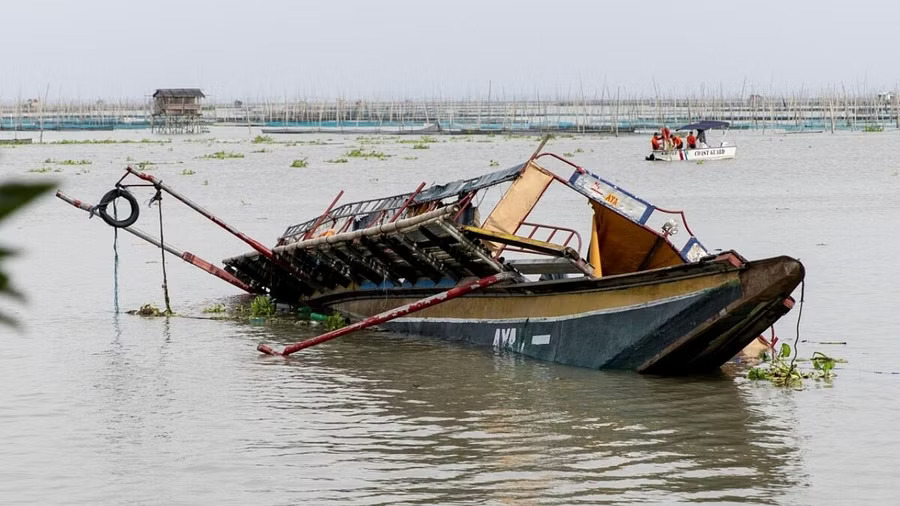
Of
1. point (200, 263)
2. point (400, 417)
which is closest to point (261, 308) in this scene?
point (200, 263)

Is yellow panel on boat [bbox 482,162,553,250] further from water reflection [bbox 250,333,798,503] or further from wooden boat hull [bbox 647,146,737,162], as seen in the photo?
wooden boat hull [bbox 647,146,737,162]

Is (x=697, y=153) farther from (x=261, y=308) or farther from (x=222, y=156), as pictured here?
(x=261, y=308)

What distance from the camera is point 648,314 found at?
11.6 meters

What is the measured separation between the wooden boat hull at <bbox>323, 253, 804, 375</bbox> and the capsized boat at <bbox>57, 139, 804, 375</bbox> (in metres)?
0.01

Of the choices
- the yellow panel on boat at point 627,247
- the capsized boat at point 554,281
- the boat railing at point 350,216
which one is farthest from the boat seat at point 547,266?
the boat railing at point 350,216

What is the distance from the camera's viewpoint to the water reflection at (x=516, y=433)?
8586 mm

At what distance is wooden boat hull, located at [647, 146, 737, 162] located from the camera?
184ft

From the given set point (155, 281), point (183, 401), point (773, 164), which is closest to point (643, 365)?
point (183, 401)

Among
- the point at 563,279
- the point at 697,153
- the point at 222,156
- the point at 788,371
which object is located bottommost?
the point at 788,371

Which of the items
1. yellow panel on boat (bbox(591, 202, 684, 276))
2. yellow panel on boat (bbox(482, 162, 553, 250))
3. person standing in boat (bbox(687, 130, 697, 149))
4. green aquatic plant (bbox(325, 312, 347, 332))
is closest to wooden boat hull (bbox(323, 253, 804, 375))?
yellow panel on boat (bbox(482, 162, 553, 250))

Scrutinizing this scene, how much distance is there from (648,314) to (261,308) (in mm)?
7654

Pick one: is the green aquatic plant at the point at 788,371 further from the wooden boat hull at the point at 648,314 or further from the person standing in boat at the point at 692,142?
the person standing in boat at the point at 692,142

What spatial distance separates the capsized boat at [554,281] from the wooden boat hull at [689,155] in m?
41.3

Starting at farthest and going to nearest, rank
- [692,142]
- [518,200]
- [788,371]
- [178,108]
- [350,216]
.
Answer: [178,108]
[692,142]
[350,216]
[518,200]
[788,371]
